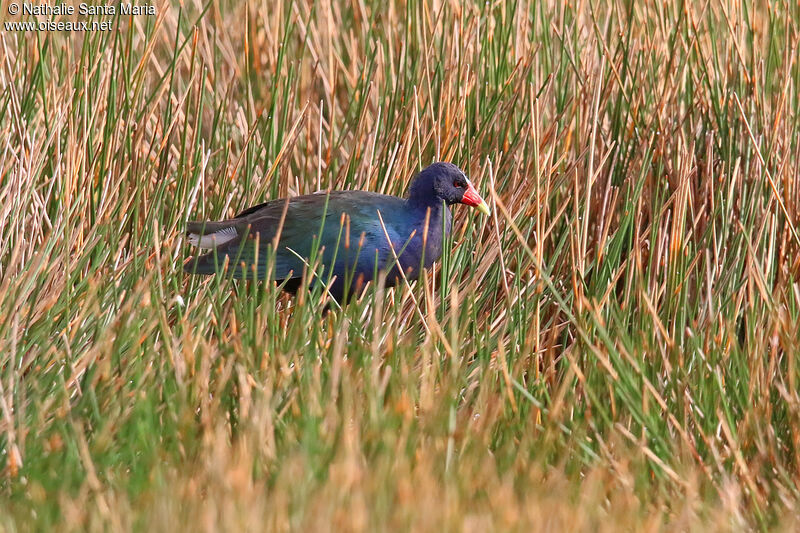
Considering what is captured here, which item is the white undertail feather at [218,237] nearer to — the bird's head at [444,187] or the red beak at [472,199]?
the bird's head at [444,187]

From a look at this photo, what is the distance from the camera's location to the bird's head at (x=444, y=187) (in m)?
2.86

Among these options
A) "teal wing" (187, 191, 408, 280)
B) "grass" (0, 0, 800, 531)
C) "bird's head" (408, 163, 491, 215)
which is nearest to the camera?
"grass" (0, 0, 800, 531)

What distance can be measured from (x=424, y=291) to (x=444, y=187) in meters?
0.32

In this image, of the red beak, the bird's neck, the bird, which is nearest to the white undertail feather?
the bird

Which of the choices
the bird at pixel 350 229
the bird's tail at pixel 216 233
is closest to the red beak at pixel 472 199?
the bird at pixel 350 229

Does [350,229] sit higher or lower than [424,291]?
higher

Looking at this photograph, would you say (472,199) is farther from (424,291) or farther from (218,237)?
(218,237)

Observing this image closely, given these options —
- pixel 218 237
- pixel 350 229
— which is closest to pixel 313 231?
pixel 350 229

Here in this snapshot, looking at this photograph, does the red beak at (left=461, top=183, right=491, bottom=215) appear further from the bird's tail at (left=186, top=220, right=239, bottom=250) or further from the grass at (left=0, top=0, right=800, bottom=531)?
the bird's tail at (left=186, top=220, right=239, bottom=250)

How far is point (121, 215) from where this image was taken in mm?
2861

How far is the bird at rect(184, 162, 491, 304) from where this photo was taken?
2.77 metres

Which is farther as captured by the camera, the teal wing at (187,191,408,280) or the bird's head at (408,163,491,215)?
the bird's head at (408,163,491,215)

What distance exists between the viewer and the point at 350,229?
2.78 m

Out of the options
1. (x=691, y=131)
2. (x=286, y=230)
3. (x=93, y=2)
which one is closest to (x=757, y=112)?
(x=691, y=131)
